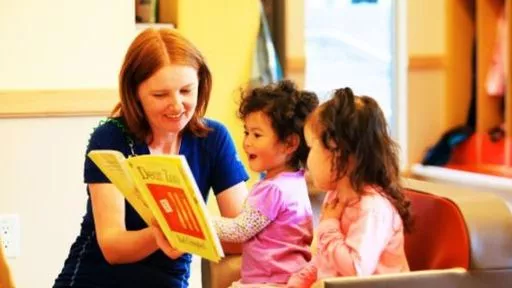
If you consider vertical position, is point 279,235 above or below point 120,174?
below

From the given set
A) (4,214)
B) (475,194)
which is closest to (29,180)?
(4,214)

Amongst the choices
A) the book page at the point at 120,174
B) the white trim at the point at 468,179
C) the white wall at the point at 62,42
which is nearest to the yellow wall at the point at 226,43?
the white wall at the point at 62,42

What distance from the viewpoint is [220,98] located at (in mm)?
3178

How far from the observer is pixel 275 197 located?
1.83 meters

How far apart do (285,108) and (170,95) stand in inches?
9.2

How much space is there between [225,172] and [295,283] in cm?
39

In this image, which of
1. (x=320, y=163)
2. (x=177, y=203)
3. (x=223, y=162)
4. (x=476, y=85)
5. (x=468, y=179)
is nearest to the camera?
(x=177, y=203)

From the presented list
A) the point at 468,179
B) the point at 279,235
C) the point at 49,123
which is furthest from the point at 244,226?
the point at 468,179

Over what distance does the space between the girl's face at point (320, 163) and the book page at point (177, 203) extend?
24 cm

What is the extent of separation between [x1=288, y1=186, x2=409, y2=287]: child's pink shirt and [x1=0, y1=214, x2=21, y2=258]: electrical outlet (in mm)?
1291

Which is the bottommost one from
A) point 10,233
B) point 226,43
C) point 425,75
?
point 10,233

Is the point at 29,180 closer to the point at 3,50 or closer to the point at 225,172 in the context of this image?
the point at 3,50

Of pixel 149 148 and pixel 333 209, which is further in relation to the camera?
pixel 149 148

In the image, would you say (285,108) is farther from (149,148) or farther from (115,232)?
(115,232)
